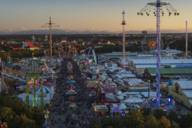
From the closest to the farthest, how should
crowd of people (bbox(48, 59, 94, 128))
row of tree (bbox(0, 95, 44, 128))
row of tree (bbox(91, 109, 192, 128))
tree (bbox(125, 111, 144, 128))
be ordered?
row of tree (bbox(91, 109, 192, 128))
tree (bbox(125, 111, 144, 128))
row of tree (bbox(0, 95, 44, 128))
crowd of people (bbox(48, 59, 94, 128))

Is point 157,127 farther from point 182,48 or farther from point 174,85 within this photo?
point 182,48

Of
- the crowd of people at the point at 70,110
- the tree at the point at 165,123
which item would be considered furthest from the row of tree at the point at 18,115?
the tree at the point at 165,123

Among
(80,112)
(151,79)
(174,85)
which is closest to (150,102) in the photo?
(80,112)

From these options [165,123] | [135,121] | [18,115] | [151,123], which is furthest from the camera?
[18,115]

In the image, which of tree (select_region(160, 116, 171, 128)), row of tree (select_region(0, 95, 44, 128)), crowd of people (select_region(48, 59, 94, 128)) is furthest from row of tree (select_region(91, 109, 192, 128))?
row of tree (select_region(0, 95, 44, 128))

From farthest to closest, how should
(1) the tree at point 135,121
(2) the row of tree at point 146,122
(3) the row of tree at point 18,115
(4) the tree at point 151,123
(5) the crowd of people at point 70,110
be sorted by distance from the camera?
(5) the crowd of people at point 70,110
(3) the row of tree at point 18,115
(1) the tree at point 135,121
(2) the row of tree at point 146,122
(4) the tree at point 151,123

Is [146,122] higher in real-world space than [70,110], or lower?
higher

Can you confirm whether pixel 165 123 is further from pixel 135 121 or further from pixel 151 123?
pixel 135 121

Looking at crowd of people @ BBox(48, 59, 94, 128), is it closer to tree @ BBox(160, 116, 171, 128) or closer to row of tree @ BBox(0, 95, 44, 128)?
row of tree @ BBox(0, 95, 44, 128)

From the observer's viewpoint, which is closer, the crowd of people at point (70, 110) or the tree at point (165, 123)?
the tree at point (165, 123)

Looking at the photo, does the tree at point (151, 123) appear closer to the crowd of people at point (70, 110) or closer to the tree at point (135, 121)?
the tree at point (135, 121)

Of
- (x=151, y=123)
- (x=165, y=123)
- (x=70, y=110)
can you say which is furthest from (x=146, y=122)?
(x=70, y=110)
